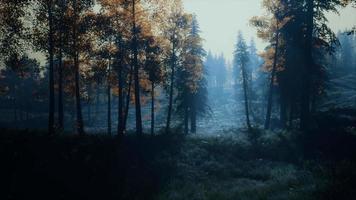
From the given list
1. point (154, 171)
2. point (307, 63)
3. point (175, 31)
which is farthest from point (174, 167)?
point (175, 31)

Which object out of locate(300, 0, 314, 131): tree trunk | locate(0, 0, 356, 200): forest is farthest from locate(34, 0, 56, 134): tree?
locate(300, 0, 314, 131): tree trunk

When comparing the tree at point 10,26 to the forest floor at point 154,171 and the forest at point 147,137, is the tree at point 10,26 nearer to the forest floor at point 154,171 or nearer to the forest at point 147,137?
the forest at point 147,137

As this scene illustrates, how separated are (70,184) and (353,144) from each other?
16.5 meters

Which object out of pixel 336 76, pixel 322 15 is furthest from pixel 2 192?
pixel 336 76

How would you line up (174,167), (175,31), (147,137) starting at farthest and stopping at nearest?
(175,31)
(147,137)
(174,167)

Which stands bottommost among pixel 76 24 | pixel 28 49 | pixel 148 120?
pixel 148 120

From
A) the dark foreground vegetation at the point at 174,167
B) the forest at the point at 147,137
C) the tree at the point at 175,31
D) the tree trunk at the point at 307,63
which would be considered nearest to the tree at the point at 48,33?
the forest at the point at 147,137

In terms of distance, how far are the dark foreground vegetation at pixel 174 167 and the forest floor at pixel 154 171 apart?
0.03 m

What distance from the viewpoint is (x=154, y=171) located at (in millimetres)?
16938

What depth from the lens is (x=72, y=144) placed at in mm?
17469

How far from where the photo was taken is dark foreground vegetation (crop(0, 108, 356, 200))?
1296 centimetres

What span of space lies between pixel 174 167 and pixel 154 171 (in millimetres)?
1459

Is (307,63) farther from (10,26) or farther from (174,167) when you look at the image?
(10,26)

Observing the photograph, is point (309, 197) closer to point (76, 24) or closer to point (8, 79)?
point (76, 24)
